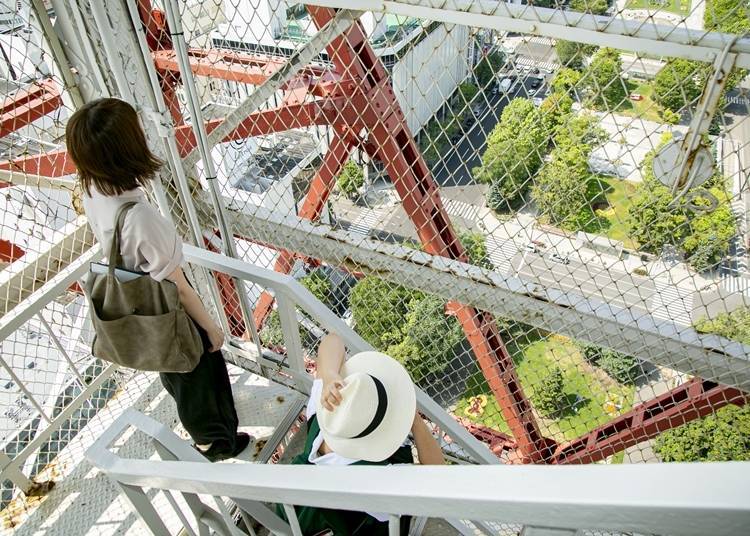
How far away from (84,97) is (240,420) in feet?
4.33

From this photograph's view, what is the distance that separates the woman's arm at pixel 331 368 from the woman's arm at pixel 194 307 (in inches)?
14.3

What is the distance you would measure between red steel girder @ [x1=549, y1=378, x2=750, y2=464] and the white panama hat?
138 cm

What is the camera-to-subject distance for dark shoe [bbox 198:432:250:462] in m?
1.88

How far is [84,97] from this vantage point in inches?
72.5

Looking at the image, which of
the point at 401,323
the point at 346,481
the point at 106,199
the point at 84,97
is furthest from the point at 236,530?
the point at 401,323

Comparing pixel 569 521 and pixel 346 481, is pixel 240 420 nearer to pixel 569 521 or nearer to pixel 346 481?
pixel 346 481

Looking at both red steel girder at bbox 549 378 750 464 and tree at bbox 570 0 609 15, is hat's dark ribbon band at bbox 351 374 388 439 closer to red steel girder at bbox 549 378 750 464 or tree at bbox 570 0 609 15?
Answer: tree at bbox 570 0 609 15

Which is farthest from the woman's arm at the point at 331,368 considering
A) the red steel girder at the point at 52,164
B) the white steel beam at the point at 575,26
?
the red steel girder at the point at 52,164

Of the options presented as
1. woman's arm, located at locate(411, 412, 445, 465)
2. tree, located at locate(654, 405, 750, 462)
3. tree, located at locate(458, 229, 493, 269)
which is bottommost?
tree, located at locate(654, 405, 750, 462)

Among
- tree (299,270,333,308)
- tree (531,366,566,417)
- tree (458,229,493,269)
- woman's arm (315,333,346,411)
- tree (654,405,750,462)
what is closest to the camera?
woman's arm (315,333,346,411)

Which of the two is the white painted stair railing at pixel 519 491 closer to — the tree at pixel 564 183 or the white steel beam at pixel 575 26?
the white steel beam at pixel 575 26

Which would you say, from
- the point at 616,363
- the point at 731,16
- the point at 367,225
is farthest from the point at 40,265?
the point at 616,363

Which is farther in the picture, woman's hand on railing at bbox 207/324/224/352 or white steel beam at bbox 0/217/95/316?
white steel beam at bbox 0/217/95/316

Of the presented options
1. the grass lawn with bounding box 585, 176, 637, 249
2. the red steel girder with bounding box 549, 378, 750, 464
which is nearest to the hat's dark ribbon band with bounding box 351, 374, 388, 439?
the grass lawn with bounding box 585, 176, 637, 249
